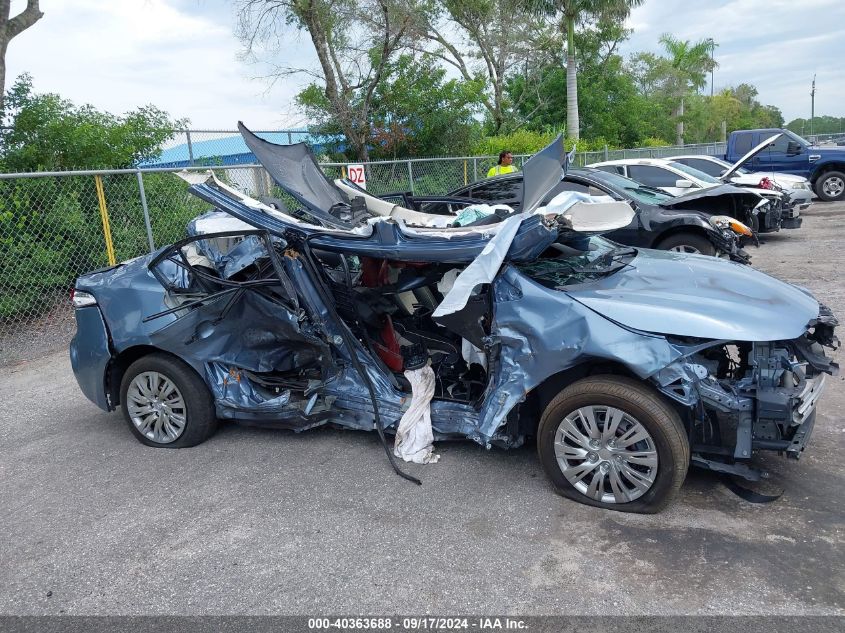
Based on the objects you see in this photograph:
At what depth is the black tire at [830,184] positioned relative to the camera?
709 inches

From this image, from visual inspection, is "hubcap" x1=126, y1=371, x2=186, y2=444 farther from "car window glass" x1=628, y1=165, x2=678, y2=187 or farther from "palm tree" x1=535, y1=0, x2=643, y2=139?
"palm tree" x1=535, y1=0, x2=643, y2=139

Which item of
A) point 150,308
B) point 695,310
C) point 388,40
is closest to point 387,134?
point 388,40

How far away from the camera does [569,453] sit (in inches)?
138

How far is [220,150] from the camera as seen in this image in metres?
14.4

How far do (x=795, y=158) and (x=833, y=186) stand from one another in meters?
1.86

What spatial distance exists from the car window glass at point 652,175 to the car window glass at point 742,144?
7.70 meters

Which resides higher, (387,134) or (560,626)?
(387,134)

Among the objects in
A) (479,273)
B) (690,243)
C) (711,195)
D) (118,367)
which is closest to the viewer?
(479,273)

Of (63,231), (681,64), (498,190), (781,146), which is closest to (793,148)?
(781,146)

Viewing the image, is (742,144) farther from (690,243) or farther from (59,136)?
(59,136)

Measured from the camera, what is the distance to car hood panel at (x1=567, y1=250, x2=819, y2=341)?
3.24m

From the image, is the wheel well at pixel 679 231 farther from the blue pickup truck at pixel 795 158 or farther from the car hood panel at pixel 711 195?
the blue pickup truck at pixel 795 158

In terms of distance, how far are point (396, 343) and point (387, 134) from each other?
508 inches

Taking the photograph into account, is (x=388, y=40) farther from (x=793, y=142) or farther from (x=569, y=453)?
(x=569, y=453)
